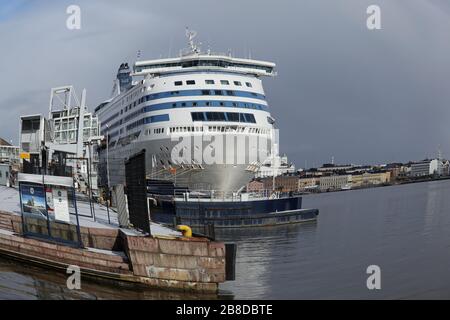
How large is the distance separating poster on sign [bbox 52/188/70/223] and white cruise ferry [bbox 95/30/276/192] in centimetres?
1826

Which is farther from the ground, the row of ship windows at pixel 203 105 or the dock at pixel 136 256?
the row of ship windows at pixel 203 105

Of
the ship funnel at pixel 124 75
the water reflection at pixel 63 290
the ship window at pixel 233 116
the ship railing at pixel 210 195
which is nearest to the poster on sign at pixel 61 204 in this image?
the water reflection at pixel 63 290

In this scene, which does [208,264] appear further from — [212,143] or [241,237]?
[212,143]

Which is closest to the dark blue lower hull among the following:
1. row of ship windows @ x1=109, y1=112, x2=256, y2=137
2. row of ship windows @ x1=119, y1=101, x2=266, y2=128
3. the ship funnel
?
row of ship windows @ x1=109, y1=112, x2=256, y2=137

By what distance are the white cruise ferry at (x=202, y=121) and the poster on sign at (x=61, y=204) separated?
719 inches

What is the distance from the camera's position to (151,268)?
55.3 feet

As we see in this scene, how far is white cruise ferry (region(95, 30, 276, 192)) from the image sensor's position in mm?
38750

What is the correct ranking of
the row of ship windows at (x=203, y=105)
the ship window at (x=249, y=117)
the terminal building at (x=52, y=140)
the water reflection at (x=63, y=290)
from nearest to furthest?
the water reflection at (x=63, y=290), the terminal building at (x=52, y=140), the row of ship windows at (x=203, y=105), the ship window at (x=249, y=117)

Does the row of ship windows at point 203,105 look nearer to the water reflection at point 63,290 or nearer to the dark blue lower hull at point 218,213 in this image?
the dark blue lower hull at point 218,213

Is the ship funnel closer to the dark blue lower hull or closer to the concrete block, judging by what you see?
the dark blue lower hull

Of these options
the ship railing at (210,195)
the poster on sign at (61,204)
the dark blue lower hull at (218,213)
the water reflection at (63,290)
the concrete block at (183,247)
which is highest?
the poster on sign at (61,204)

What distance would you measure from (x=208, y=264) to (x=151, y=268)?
2088mm

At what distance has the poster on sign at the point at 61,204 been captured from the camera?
20.6 meters

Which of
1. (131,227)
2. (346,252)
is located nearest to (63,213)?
(131,227)
